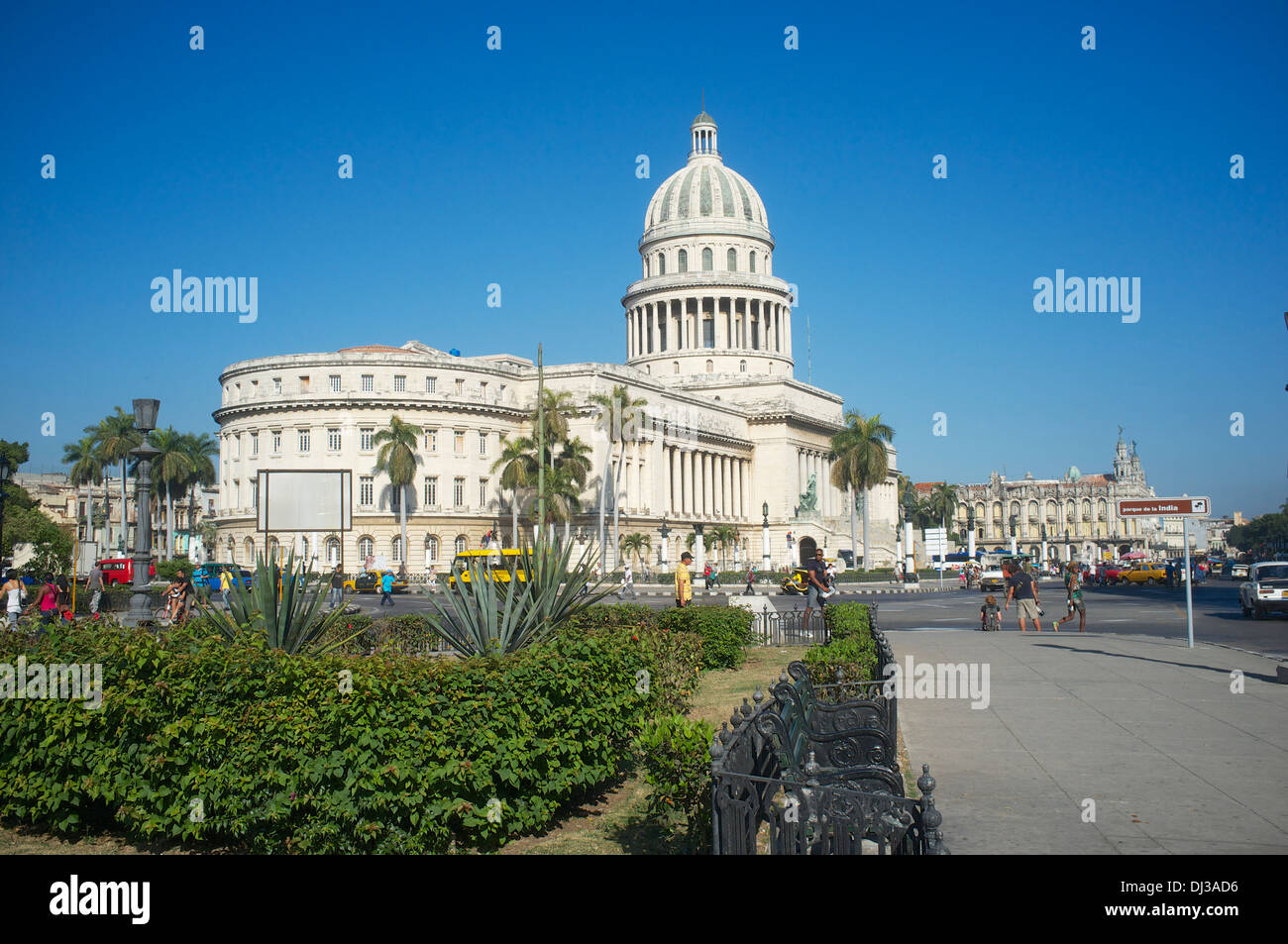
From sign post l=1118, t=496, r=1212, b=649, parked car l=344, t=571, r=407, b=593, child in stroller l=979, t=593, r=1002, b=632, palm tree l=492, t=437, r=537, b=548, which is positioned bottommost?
parked car l=344, t=571, r=407, b=593

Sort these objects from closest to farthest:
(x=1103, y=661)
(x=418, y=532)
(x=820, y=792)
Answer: (x=820, y=792)
(x=1103, y=661)
(x=418, y=532)

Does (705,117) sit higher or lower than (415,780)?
higher

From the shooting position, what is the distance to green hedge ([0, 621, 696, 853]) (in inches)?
292

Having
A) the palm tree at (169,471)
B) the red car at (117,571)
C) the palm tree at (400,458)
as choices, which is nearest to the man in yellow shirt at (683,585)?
the red car at (117,571)

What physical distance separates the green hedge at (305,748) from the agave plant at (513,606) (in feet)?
5.55

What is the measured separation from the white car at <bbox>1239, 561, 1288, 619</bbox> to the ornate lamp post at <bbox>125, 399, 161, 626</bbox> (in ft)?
92.7

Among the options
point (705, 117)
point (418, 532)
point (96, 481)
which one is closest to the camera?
point (418, 532)

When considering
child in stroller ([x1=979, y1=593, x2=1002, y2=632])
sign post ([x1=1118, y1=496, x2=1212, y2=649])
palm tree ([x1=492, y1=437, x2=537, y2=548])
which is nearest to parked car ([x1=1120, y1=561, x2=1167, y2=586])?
palm tree ([x1=492, y1=437, x2=537, y2=548])

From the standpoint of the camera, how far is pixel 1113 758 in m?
9.93

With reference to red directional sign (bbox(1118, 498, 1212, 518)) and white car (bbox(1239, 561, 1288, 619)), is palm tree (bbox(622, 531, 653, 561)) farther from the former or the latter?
red directional sign (bbox(1118, 498, 1212, 518))

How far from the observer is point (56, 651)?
8922 millimetres

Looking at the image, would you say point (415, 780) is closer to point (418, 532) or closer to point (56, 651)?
point (56, 651)
